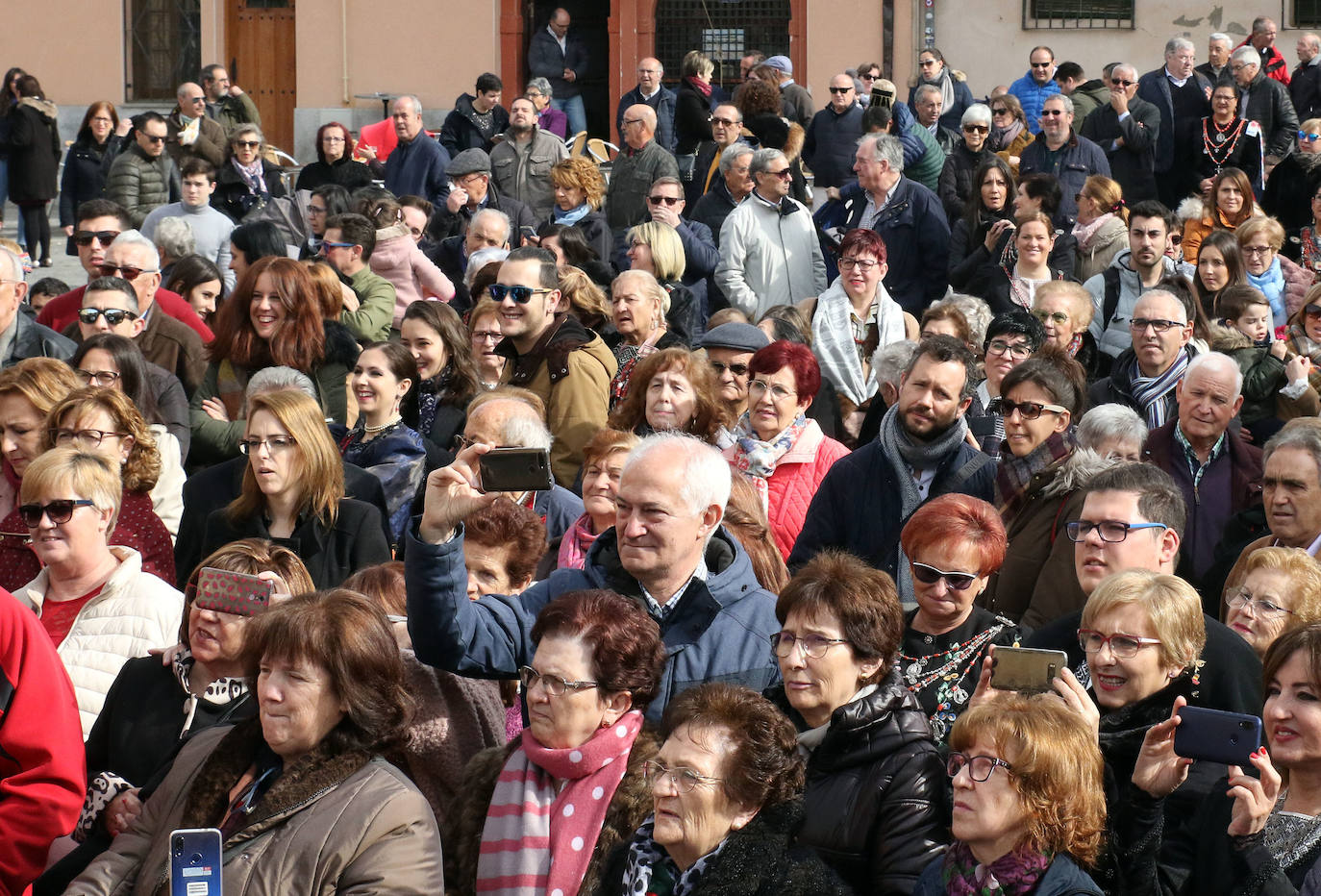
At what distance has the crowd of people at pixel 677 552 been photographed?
12.1 ft

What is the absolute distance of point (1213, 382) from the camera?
636 centimetres

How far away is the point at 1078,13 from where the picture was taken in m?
20.5

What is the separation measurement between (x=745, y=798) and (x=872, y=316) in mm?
5010

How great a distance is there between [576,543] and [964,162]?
7.20 metres

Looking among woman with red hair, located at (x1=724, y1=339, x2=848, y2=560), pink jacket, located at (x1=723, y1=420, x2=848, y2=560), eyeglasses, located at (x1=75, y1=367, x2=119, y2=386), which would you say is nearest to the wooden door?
eyeglasses, located at (x1=75, y1=367, x2=119, y2=386)

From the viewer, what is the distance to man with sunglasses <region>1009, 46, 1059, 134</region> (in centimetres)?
1609

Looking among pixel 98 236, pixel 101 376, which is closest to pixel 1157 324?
pixel 101 376

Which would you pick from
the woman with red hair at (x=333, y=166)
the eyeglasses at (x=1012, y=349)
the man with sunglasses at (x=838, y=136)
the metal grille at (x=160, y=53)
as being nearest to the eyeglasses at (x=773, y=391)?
the eyeglasses at (x=1012, y=349)

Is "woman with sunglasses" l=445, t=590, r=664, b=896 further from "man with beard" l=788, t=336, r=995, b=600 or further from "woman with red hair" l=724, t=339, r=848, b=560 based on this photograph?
"woman with red hair" l=724, t=339, r=848, b=560

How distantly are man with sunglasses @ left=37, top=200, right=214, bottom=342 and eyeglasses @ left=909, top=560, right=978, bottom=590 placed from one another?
464 centimetres

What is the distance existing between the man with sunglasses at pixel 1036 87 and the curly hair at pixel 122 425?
1131 centimetres

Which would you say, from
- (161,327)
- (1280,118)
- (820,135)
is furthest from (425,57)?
(161,327)

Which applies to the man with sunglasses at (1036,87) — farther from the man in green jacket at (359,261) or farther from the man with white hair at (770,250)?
the man in green jacket at (359,261)

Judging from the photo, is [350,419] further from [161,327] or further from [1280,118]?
[1280,118]
